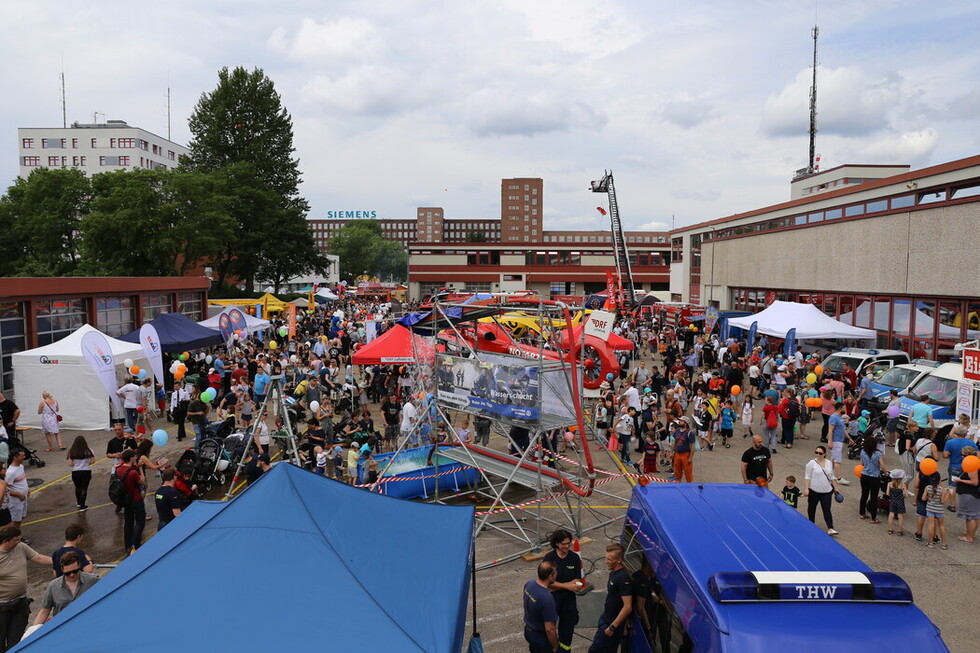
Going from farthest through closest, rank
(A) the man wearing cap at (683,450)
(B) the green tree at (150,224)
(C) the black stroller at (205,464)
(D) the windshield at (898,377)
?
1. (B) the green tree at (150,224)
2. (D) the windshield at (898,377)
3. (A) the man wearing cap at (683,450)
4. (C) the black stroller at (205,464)

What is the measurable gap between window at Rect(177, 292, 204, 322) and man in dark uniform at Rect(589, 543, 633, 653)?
30.2m

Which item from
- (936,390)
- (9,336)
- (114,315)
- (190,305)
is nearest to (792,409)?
(936,390)

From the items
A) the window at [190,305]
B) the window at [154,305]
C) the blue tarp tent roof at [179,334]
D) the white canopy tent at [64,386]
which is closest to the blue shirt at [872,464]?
the white canopy tent at [64,386]

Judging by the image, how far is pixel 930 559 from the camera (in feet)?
29.8

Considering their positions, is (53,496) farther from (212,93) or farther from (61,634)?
(212,93)

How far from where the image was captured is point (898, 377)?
56.6 ft

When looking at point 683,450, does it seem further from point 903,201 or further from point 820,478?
point 903,201

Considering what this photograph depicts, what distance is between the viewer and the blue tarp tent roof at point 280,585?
401cm

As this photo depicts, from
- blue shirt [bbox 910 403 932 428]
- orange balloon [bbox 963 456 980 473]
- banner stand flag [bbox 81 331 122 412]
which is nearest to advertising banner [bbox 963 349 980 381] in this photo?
blue shirt [bbox 910 403 932 428]

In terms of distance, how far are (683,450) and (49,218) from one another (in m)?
44.8

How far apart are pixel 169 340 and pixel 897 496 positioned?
66.6 ft

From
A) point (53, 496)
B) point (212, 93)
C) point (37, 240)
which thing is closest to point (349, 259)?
point (212, 93)

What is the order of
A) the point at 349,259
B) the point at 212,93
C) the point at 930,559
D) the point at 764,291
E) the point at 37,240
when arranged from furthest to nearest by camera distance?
the point at 349,259, the point at 212,93, the point at 37,240, the point at 764,291, the point at 930,559

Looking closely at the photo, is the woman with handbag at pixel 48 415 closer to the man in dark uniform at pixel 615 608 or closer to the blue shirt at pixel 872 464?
the man in dark uniform at pixel 615 608
